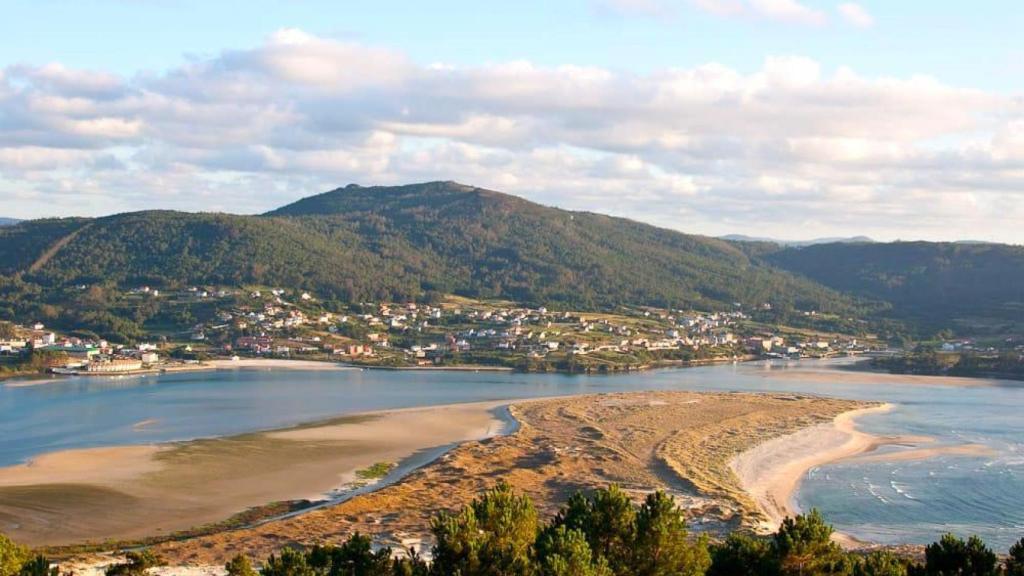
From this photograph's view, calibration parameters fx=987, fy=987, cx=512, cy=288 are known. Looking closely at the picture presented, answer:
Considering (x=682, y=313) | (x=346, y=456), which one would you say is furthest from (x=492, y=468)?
(x=682, y=313)

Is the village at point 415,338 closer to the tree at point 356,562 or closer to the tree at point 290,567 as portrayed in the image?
the tree at point 356,562

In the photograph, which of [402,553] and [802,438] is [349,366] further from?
[402,553]

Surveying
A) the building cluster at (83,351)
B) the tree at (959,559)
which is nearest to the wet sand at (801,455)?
the tree at (959,559)

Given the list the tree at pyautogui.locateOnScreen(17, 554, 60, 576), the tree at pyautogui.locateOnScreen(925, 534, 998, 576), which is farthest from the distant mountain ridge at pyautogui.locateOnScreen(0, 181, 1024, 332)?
the tree at pyautogui.locateOnScreen(925, 534, 998, 576)

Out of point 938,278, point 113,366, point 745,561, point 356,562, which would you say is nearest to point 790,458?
point 745,561

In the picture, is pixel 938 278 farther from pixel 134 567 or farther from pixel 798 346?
pixel 134 567
